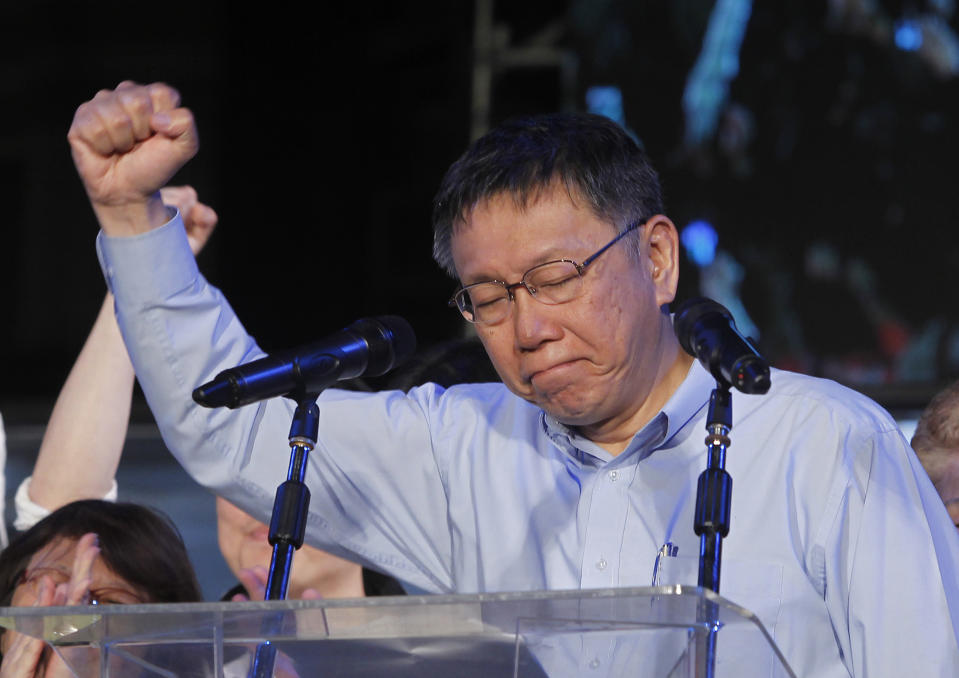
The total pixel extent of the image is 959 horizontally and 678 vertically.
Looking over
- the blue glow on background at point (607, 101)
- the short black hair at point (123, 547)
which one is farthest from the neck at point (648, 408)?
the blue glow on background at point (607, 101)

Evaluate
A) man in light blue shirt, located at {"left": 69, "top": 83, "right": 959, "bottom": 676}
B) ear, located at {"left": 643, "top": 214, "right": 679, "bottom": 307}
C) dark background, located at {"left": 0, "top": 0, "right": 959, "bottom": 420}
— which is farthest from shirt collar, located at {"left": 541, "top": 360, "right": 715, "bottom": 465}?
dark background, located at {"left": 0, "top": 0, "right": 959, "bottom": 420}

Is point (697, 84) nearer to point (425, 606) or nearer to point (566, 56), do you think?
point (566, 56)

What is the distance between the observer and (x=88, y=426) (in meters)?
2.69

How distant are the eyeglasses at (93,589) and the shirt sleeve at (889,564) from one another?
1199 mm

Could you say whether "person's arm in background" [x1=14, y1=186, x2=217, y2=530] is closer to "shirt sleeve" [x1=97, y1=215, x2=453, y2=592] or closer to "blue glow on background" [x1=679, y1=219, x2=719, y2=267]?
"shirt sleeve" [x1=97, y1=215, x2=453, y2=592]

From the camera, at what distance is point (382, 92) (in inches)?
319

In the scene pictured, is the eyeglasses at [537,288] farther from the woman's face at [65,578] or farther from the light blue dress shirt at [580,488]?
the woman's face at [65,578]

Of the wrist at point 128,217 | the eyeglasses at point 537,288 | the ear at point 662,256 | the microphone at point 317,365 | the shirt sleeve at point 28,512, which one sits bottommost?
the shirt sleeve at point 28,512

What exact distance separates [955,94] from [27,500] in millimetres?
5348

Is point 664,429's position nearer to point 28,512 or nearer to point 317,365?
point 317,365

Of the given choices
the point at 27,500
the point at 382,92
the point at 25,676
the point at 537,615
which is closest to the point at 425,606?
the point at 537,615

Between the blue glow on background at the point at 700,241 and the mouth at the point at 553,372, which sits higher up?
the blue glow on background at the point at 700,241

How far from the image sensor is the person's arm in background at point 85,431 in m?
2.70

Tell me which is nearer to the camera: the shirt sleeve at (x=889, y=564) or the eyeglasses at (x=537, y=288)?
the shirt sleeve at (x=889, y=564)
